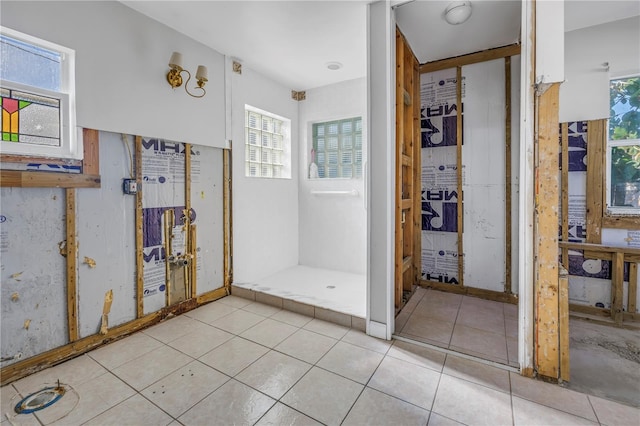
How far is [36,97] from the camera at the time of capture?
6.88ft

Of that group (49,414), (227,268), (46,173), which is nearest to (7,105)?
(46,173)

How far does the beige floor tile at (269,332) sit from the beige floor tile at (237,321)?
0.24 feet

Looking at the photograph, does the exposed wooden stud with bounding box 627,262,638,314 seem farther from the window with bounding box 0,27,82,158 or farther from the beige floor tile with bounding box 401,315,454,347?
the window with bounding box 0,27,82,158

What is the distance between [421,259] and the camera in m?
3.78

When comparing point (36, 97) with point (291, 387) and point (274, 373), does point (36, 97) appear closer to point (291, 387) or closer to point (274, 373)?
point (274, 373)

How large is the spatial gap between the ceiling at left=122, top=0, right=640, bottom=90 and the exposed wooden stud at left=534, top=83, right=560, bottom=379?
1.27m

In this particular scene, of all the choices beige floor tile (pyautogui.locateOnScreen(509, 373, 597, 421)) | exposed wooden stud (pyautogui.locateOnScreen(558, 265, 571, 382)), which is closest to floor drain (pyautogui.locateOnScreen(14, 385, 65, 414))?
beige floor tile (pyautogui.locateOnScreen(509, 373, 597, 421))

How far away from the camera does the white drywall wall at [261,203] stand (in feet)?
11.8

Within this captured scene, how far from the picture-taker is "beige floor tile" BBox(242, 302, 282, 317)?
3.02m

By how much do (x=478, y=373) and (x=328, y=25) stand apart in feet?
10.5

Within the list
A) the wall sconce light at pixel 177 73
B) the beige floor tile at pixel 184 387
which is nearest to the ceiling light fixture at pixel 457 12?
the wall sconce light at pixel 177 73

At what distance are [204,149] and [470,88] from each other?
3.19 m

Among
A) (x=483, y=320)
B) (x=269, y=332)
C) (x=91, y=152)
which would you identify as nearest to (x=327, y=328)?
(x=269, y=332)

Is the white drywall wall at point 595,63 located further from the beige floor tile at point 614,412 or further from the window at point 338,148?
the beige floor tile at point 614,412
